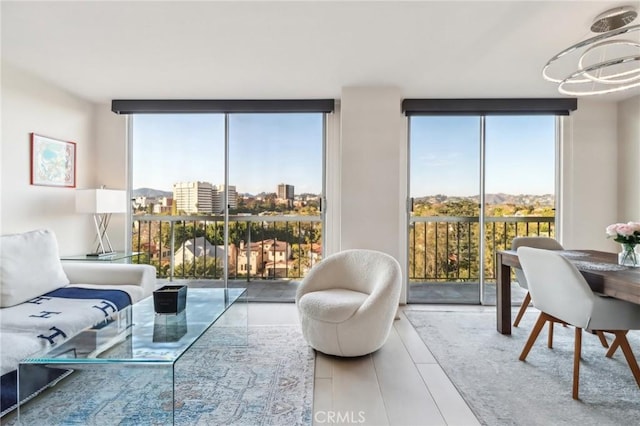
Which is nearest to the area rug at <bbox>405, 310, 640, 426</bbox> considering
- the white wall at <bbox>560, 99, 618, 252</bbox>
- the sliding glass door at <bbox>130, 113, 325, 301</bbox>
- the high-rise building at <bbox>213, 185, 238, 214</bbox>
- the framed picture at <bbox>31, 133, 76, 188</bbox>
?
the white wall at <bbox>560, 99, 618, 252</bbox>

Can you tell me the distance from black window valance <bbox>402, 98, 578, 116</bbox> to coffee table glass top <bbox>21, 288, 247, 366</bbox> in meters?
2.89

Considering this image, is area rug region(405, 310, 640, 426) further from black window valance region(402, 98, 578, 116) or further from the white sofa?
the white sofa

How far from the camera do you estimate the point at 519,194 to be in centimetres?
392

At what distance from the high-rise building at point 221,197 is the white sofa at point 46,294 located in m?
1.14

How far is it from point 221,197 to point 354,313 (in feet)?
7.69

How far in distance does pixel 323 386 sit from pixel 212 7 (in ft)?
8.20

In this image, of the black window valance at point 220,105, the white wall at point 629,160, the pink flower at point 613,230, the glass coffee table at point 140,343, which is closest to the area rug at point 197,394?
the glass coffee table at point 140,343

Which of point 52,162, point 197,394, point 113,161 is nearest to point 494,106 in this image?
point 197,394

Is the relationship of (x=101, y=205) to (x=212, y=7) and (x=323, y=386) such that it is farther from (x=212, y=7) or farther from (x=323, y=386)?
(x=323, y=386)

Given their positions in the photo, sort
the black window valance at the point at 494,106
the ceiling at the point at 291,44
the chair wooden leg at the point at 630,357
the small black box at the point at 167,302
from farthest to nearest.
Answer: the black window valance at the point at 494,106 → the small black box at the point at 167,302 → the ceiling at the point at 291,44 → the chair wooden leg at the point at 630,357

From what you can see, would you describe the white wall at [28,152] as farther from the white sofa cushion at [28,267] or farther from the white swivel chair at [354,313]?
the white swivel chair at [354,313]

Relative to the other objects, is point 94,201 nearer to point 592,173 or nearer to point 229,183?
point 229,183

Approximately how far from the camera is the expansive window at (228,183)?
3.94 m

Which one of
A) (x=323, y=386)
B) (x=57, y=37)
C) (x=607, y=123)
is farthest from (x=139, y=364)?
(x=607, y=123)
